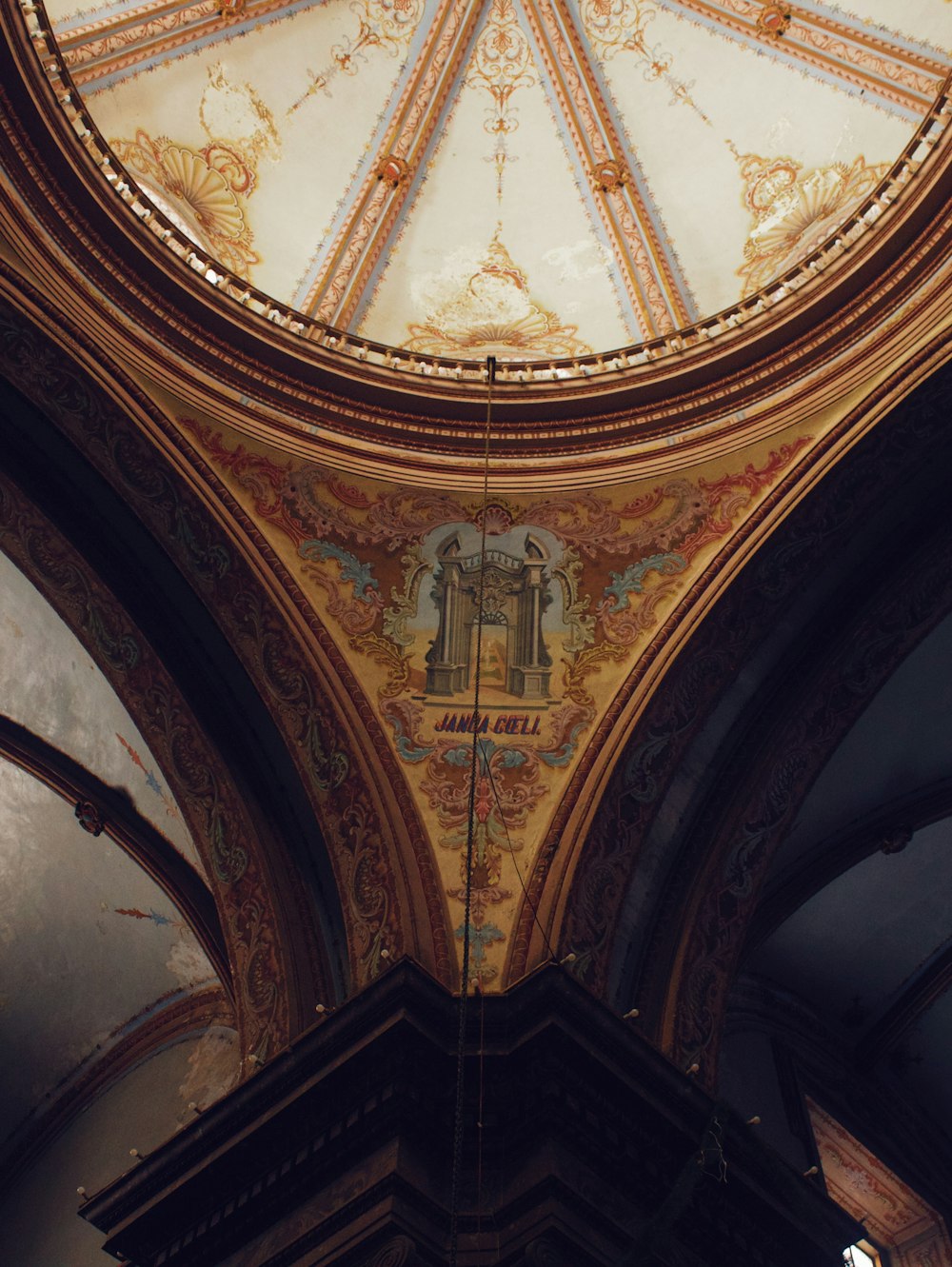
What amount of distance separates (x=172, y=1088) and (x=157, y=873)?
1659 millimetres

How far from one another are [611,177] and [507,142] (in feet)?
3.18

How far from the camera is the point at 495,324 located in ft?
36.9

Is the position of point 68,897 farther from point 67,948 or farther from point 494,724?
point 494,724

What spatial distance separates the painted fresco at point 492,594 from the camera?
8.24m

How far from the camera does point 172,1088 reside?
32.9ft

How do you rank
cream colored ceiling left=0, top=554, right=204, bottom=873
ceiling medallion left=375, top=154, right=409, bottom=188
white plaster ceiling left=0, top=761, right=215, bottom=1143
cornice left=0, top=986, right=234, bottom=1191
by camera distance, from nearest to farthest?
cream colored ceiling left=0, top=554, right=204, bottom=873 < white plaster ceiling left=0, top=761, right=215, bottom=1143 < cornice left=0, top=986, right=234, bottom=1191 < ceiling medallion left=375, top=154, right=409, bottom=188

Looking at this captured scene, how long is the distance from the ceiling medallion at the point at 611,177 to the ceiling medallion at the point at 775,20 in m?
1.54

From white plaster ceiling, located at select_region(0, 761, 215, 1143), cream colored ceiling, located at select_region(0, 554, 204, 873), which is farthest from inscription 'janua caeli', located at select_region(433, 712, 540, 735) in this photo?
white plaster ceiling, located at select_region(0, 761, 215, 1143)

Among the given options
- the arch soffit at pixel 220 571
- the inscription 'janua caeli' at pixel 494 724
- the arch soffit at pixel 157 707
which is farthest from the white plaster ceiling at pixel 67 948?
the inscription 'janua caeli' at pixel 494 724

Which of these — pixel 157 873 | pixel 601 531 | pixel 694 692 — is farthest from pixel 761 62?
pixel 157 873

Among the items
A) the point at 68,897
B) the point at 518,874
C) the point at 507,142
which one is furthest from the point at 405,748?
the point at 507,142

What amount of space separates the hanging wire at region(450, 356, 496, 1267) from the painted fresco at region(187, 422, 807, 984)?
137 mm

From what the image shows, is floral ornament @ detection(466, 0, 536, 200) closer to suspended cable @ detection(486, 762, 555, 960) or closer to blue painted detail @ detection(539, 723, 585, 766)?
blue painted detail @ detection(539, 723, 585, 766)

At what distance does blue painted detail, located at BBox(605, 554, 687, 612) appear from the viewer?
29.0ft
